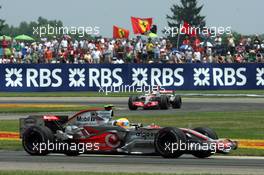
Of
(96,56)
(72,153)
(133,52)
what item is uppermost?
(133,52)

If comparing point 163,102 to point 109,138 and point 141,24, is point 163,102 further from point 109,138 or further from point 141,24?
point 109,138

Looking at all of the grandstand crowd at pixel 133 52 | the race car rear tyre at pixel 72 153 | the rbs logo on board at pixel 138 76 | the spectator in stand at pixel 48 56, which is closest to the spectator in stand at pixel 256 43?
the grandstand crowd at pixel 133 52

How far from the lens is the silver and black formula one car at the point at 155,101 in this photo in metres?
34.9

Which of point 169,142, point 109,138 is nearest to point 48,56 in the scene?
point 109,138

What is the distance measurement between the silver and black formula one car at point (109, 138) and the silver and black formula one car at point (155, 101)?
16095 mm

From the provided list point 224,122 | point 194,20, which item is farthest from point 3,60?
point 194,20

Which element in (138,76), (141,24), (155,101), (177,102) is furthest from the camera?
(141,24)

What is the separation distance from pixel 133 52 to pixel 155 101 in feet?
50.3

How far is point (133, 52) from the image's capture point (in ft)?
165

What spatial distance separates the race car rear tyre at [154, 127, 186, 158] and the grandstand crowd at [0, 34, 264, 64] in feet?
106

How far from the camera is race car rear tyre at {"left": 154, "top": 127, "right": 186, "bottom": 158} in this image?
16500mm

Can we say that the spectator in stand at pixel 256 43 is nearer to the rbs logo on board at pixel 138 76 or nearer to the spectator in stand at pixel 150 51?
the rbs logo on board at pixel 138 76

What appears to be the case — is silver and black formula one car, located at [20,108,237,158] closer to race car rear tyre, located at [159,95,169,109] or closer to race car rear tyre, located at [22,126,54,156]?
race car rear tyre, located at [22,126,54,156]

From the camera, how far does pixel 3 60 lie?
50.2m
